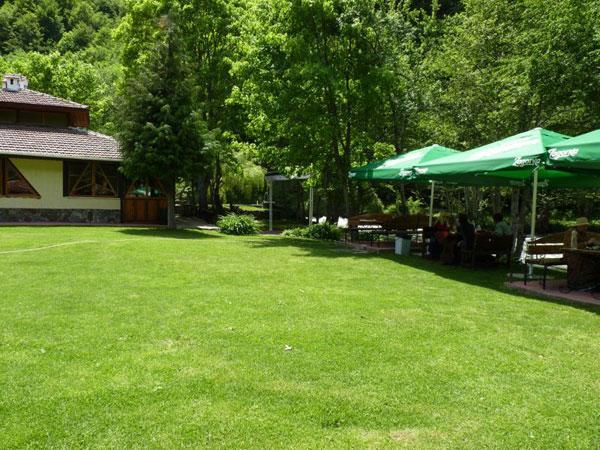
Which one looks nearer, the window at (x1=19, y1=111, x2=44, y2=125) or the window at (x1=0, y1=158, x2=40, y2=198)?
the window at (x1=0, y1=158, x2=40, y2=198)

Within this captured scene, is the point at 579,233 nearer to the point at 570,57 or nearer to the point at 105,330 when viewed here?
the point at 570,57

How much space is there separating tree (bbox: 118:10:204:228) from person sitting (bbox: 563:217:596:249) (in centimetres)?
1408

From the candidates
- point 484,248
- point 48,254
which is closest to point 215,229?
point 48,254

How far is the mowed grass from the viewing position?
156 inches

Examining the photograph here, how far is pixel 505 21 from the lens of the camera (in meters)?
17.3

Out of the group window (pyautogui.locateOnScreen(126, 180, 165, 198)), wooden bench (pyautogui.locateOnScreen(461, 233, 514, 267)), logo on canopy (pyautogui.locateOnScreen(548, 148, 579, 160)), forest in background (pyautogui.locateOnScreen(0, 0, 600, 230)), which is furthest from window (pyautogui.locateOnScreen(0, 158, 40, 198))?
logo on canopy (pyautogui.locateOnScreen(548, 148, 579, 160))

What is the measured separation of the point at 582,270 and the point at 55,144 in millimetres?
21324

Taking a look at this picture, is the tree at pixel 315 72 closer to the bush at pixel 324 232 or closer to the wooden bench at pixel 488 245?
the bush at pixel 324 232

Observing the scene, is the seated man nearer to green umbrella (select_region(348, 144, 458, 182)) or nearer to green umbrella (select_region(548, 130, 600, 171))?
green umbrella (select_region(548, 130, 600, 171))

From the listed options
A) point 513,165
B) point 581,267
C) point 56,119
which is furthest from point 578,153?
point 56,119

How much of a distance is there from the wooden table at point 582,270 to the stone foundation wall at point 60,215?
19962 millimetres

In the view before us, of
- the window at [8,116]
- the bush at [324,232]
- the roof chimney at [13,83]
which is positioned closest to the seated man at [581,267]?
the bush at [324,232]

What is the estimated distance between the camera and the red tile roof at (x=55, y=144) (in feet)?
73.3

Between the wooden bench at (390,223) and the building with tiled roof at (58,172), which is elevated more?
the building with tiled roof at (58,172)
